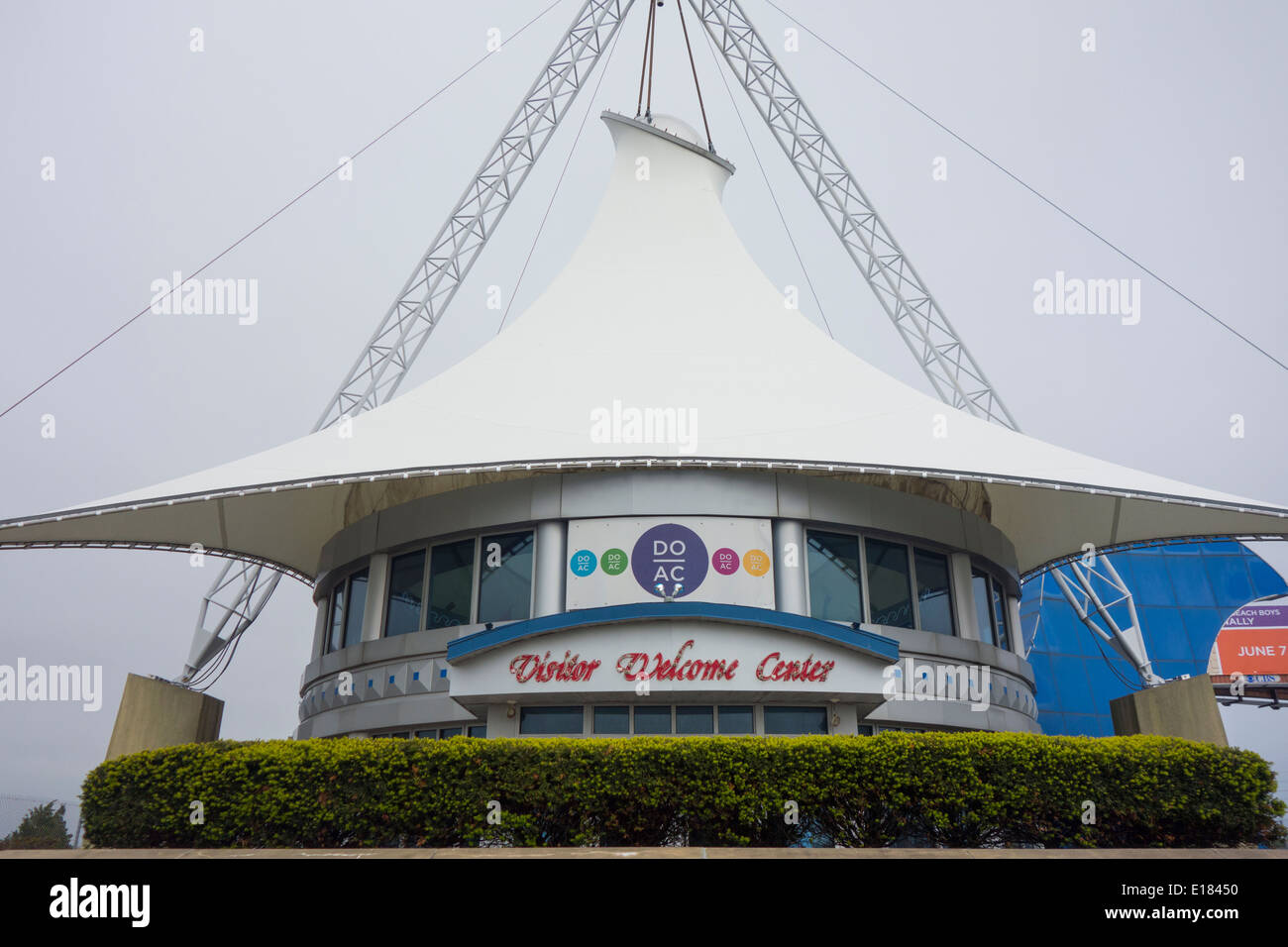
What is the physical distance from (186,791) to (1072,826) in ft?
31.6

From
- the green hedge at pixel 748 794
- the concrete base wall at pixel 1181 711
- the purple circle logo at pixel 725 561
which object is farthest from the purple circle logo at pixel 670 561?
the concrete base wall at pixel 1181 711

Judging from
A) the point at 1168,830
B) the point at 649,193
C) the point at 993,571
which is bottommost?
the point at 1168,830

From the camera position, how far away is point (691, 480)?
16.9 meters

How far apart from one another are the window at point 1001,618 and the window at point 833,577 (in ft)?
14.5

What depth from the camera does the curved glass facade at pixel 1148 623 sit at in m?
47.9

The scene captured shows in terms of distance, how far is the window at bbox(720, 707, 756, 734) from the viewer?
49.6 feet

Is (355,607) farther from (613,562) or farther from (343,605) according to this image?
(613,562)

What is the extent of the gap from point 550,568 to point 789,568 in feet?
13.8

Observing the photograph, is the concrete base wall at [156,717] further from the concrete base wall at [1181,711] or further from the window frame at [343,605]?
the concrete base wall at [1181,711]

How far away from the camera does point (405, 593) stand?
18.7 meters

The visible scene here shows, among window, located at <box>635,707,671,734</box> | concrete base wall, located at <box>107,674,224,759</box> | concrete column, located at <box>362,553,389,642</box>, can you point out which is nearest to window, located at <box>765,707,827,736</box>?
window, located at <box>635,707,671,734</box>

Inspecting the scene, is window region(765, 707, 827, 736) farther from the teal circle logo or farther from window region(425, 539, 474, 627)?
window region(425, 539, 474, 627)

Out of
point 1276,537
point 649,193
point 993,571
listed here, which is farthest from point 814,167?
point 1276,537
